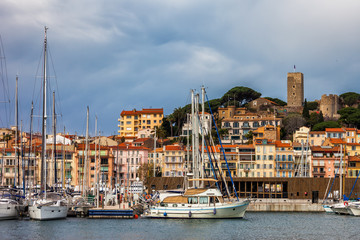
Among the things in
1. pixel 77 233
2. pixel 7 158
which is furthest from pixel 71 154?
pixel 77 233

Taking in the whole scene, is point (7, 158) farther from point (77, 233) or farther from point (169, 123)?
point (77, 233)

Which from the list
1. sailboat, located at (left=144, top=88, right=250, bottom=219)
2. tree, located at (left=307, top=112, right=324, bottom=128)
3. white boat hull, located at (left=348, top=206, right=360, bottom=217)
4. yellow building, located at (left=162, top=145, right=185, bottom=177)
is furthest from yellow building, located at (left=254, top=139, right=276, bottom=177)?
tree, located at (left=307, top=112, right=324, bottom=128)

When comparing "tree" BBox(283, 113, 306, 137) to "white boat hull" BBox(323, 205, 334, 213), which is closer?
"white boat hull" BBox(323, 205, 334, 213)

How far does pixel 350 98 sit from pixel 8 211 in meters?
134

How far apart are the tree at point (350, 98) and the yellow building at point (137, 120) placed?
184 feet

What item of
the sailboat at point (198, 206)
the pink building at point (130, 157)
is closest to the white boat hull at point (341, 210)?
the sailboat at point (198, 206)

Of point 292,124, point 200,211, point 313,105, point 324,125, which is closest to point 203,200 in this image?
point 200,211

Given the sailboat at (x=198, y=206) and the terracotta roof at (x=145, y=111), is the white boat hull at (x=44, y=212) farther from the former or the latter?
the terracotta roof at (x=145, y=111)

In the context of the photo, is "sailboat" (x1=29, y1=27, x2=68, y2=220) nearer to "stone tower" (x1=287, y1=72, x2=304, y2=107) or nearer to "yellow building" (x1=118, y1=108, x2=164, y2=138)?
"yellow building" (x1=118, y1=108, x2=164, y2=138)

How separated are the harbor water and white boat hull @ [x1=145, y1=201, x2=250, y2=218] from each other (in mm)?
559

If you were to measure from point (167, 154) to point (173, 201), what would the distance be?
50.7 metres

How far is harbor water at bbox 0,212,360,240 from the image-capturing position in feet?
161

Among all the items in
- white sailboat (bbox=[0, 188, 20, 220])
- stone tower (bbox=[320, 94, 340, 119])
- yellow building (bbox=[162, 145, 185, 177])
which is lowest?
white sailboat (bbox=[0, 188, 20, 220])

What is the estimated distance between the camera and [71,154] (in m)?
113
